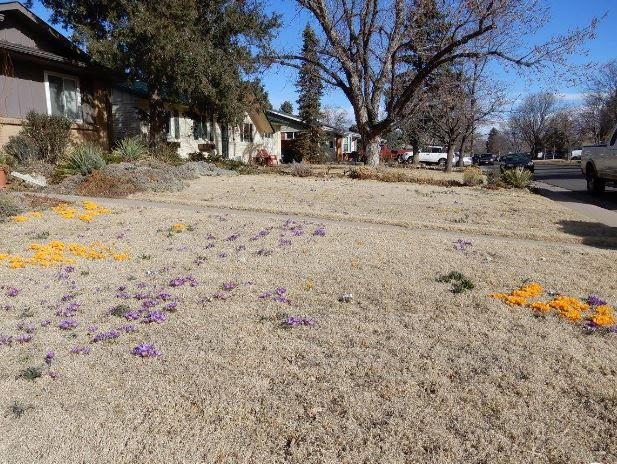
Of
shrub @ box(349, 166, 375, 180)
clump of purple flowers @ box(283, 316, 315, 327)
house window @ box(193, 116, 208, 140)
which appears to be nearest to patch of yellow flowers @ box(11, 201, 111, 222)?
clump of purple flowers @ box(283, 316, 315, 327)

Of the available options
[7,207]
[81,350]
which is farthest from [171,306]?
[7,207]

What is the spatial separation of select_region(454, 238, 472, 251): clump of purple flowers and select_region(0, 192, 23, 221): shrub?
7.64 metres

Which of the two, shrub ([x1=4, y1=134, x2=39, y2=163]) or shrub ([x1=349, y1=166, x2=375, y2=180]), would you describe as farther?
shrub ([x1=349, y1=166, x2=375, y2=180])

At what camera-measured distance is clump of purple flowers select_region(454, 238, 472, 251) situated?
6.95 m

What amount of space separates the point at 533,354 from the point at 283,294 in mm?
2378

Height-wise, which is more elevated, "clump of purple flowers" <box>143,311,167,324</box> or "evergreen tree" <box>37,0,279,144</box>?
"evergreen tree" <box>37,0,279,144</box>

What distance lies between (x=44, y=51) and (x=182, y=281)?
15.5 metres

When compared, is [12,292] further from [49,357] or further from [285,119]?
[285,119]

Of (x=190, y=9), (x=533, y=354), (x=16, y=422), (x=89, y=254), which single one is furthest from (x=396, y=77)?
(x=16, y=422)

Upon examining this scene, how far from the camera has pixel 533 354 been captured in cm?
364

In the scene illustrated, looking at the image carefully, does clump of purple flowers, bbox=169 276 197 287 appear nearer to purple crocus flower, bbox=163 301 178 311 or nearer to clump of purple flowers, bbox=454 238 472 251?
purple crocus flower, bbox=163 301 178 311

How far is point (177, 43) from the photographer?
18.1m

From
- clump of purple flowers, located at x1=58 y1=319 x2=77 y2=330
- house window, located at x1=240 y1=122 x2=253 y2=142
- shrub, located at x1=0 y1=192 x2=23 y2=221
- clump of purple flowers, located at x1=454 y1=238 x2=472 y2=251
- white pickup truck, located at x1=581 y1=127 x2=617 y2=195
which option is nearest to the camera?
clump of purple flowers, located at x1=58 y1=319 x2=77 y2=330

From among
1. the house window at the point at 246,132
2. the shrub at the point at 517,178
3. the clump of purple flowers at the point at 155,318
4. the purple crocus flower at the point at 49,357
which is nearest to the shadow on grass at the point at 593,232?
the clump of purple flowers at the point at 155,318
